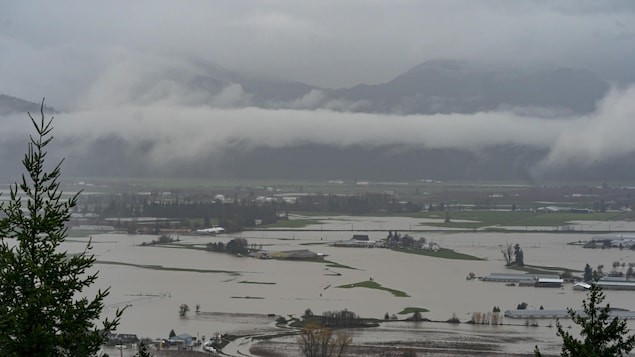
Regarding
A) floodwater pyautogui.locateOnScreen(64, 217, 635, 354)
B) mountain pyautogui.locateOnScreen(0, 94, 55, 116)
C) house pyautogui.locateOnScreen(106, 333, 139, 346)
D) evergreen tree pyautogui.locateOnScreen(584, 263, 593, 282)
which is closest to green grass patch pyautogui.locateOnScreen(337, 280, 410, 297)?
floodwater pyautogui.locateOnScreen(64, 217, 635, 354)

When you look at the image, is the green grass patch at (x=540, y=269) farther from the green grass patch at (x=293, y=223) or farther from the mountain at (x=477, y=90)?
the mountain at (x=477, y=90)

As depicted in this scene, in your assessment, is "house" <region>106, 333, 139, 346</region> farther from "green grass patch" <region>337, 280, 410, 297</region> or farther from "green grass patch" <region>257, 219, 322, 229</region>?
"green grass patch" <region>257, 219, 322, 229</region>

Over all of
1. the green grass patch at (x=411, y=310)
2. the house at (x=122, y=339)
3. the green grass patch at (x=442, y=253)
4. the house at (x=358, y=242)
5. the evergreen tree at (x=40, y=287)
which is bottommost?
the house at (x=122, y=339)

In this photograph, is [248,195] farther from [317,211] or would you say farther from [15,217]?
[15,217]

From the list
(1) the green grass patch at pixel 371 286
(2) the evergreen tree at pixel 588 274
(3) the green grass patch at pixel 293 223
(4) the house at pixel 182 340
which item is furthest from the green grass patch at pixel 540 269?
(3) the green grass patch at pixel 293 223

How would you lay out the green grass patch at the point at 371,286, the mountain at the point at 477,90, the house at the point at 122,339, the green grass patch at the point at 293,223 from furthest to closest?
the mountain at the point at 477,90
the green grass patch at the point at 293,223
the green grass patch at the point at 371,286
the house at the point at 122,339
